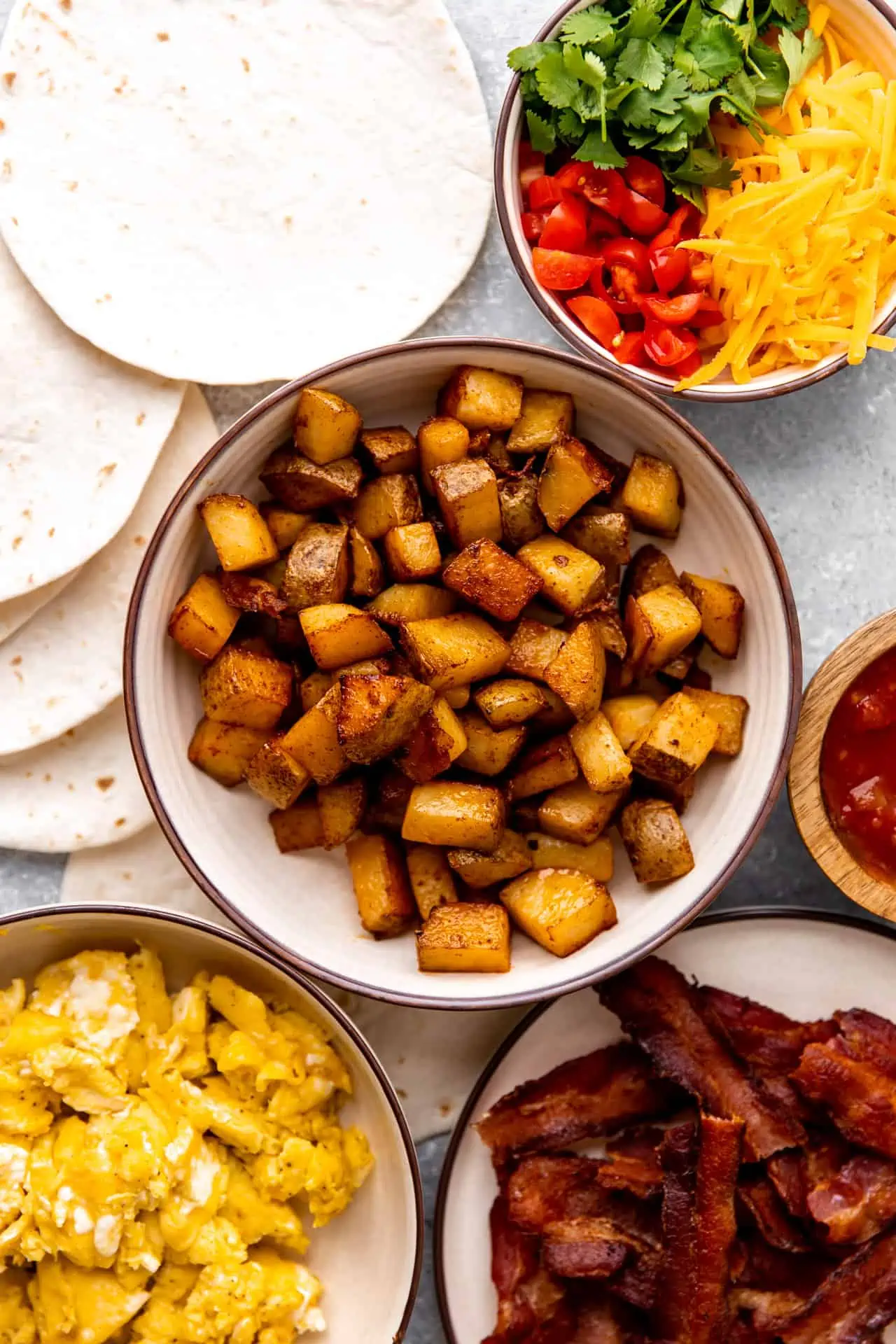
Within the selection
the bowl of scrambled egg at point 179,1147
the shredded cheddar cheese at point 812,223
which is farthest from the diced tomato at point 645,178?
the bowl of scrambled egg at point 179,1147

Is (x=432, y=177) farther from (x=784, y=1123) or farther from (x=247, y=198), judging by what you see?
(x=784, y=1123)

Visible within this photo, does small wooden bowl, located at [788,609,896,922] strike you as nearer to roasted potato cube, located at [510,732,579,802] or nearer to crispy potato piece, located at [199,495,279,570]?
roasted potato cube, located at [510,732,579,802]

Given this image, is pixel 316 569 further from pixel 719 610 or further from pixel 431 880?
pixel 719 610

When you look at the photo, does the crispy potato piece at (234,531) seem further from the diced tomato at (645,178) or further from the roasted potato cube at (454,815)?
the diced tomato at (645,178)

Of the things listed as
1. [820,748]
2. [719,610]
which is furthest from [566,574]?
[820,748]

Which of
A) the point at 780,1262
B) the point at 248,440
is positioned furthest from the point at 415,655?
the point at 780,1262
